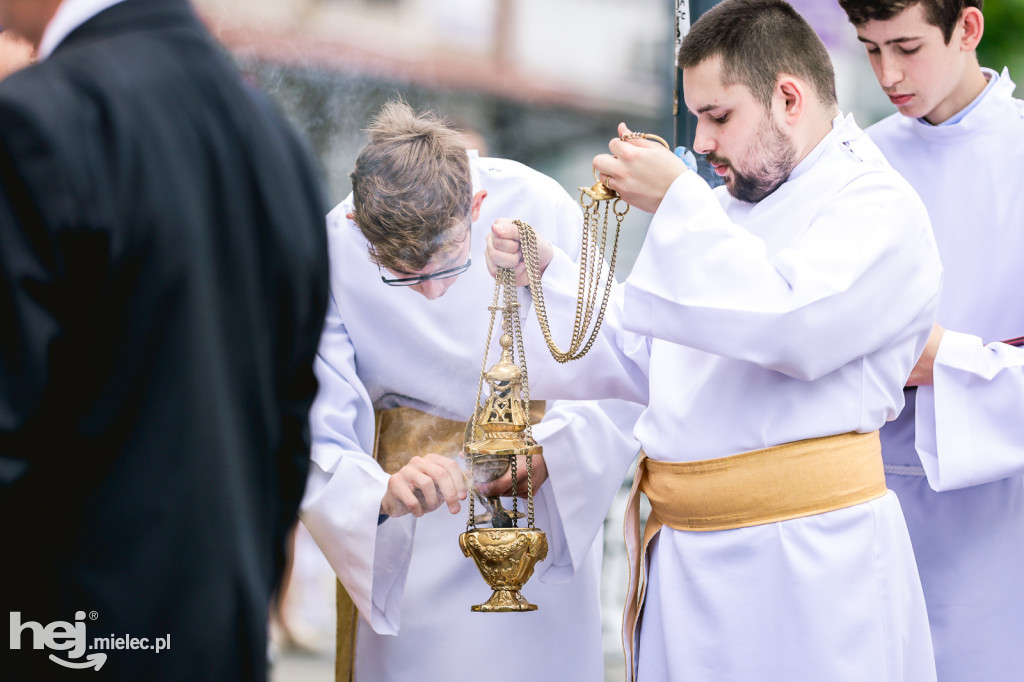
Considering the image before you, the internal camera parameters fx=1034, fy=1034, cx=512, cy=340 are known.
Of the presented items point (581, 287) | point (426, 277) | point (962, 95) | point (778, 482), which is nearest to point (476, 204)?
point (426, 277)

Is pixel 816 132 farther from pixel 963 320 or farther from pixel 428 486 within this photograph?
pixel 428 486

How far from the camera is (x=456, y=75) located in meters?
2.40

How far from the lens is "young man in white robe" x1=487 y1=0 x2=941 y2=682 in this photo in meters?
2.04

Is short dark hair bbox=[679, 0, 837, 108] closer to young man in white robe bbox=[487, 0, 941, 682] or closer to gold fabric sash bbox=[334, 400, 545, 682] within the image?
young man in white robe bbox=[487, 0, 941, 682]

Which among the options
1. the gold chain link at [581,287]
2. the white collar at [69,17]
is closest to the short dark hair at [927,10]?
the gold chain link at [581,287]

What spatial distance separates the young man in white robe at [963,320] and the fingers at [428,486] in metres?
1.11

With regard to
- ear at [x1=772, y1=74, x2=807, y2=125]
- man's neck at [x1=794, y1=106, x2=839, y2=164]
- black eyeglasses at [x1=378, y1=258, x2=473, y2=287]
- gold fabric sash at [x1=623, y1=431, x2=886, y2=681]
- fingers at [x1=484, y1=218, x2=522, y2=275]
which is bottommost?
gold fabric sash at [x1=623, y1=431, x2=886, y2=681]

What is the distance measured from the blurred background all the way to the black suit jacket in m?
1.01

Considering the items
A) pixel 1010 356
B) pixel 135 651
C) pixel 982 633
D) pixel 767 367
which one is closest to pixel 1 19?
pixel 135 651

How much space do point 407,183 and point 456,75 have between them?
0.92 feet

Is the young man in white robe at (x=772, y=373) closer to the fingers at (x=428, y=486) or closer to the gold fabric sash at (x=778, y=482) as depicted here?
the gold fabric sash at (x=778, y=482)

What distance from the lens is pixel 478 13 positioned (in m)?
2.44

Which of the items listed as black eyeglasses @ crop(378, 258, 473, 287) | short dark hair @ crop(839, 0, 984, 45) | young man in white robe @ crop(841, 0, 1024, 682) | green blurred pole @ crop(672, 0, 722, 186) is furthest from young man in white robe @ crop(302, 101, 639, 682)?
short dark hair @ crop(839, 0, 984, 45)

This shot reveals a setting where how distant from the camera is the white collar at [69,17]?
3.74 feet
